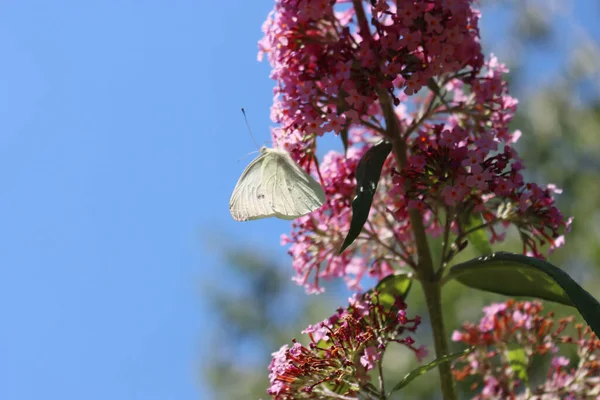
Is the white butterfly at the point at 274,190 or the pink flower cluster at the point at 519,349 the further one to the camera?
the pink flower cluster at the point at 519,349

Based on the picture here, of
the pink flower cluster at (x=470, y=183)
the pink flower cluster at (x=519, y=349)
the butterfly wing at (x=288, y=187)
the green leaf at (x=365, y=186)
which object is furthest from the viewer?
the pink flower cluster at (x=519, y=349)

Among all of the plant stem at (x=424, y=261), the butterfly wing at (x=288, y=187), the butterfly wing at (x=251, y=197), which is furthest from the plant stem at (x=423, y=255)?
the butterfly wing at (x=251, y=197)

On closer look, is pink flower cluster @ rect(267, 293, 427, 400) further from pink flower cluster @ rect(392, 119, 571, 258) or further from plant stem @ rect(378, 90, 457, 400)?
pink flower cluster @ rect(392, 119, 571, 258)

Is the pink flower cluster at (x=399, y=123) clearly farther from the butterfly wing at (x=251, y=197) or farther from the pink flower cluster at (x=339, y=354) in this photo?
the pink flower cluster at (x=339, y=354)

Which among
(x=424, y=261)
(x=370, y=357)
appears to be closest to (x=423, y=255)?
(x=424, y=261)

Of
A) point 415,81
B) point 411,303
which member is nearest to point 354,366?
point 415,81

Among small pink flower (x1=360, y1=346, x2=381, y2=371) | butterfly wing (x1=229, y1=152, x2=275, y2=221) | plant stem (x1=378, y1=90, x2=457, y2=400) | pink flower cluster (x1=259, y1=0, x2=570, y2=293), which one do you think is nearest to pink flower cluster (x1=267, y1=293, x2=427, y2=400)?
small pink flower (x1=360, y1=346, x2=381, y2=371)
